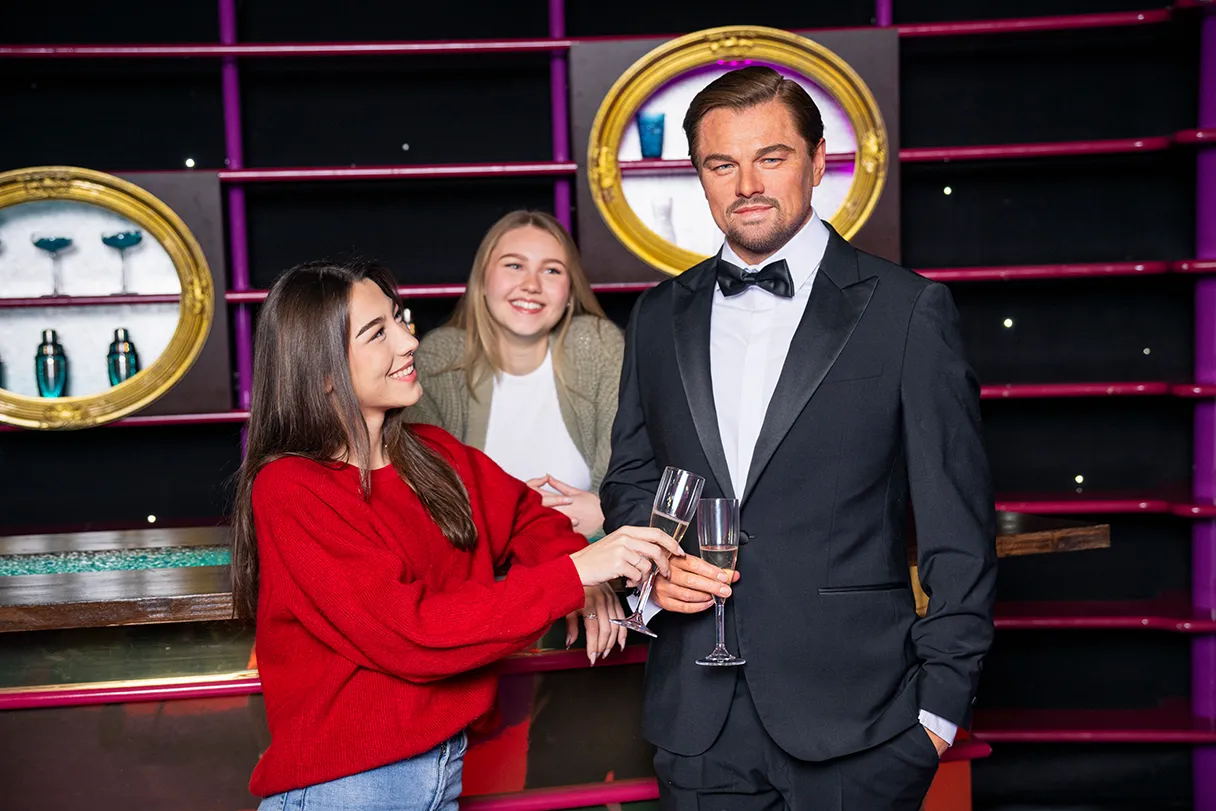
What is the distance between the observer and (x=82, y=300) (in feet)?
13.0

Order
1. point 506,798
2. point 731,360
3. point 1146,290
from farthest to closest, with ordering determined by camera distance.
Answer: point 1146,290 → point 506,798 → point 731,360

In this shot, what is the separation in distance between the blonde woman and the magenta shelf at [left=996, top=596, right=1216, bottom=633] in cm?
140

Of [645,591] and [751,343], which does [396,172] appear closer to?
[751,343]

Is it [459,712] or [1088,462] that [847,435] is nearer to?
[459,712]

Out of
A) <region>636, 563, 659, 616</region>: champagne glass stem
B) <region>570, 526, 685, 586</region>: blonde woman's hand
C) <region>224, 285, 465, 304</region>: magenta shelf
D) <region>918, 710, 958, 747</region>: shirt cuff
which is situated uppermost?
<region>224, 285, 465, 304</region>: magenta shelf

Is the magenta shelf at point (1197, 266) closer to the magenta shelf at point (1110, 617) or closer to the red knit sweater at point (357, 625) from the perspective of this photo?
the magenta shelf at point (1110, 617)

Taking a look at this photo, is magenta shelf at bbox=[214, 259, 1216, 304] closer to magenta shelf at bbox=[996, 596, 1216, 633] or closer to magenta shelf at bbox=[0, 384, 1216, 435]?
magenta shelf at bbox=[0, 384, 1216, 435]

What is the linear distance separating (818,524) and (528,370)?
1656mm

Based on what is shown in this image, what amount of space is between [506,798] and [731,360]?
960 millimetres

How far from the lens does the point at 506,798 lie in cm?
226

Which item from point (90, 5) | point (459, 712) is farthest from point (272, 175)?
point (459, 712)

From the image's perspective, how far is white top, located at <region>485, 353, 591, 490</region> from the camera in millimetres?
3223

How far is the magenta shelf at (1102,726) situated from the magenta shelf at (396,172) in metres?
2.16

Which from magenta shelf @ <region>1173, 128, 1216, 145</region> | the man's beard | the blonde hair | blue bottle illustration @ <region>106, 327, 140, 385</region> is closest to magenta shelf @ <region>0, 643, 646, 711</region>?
the man's beard
